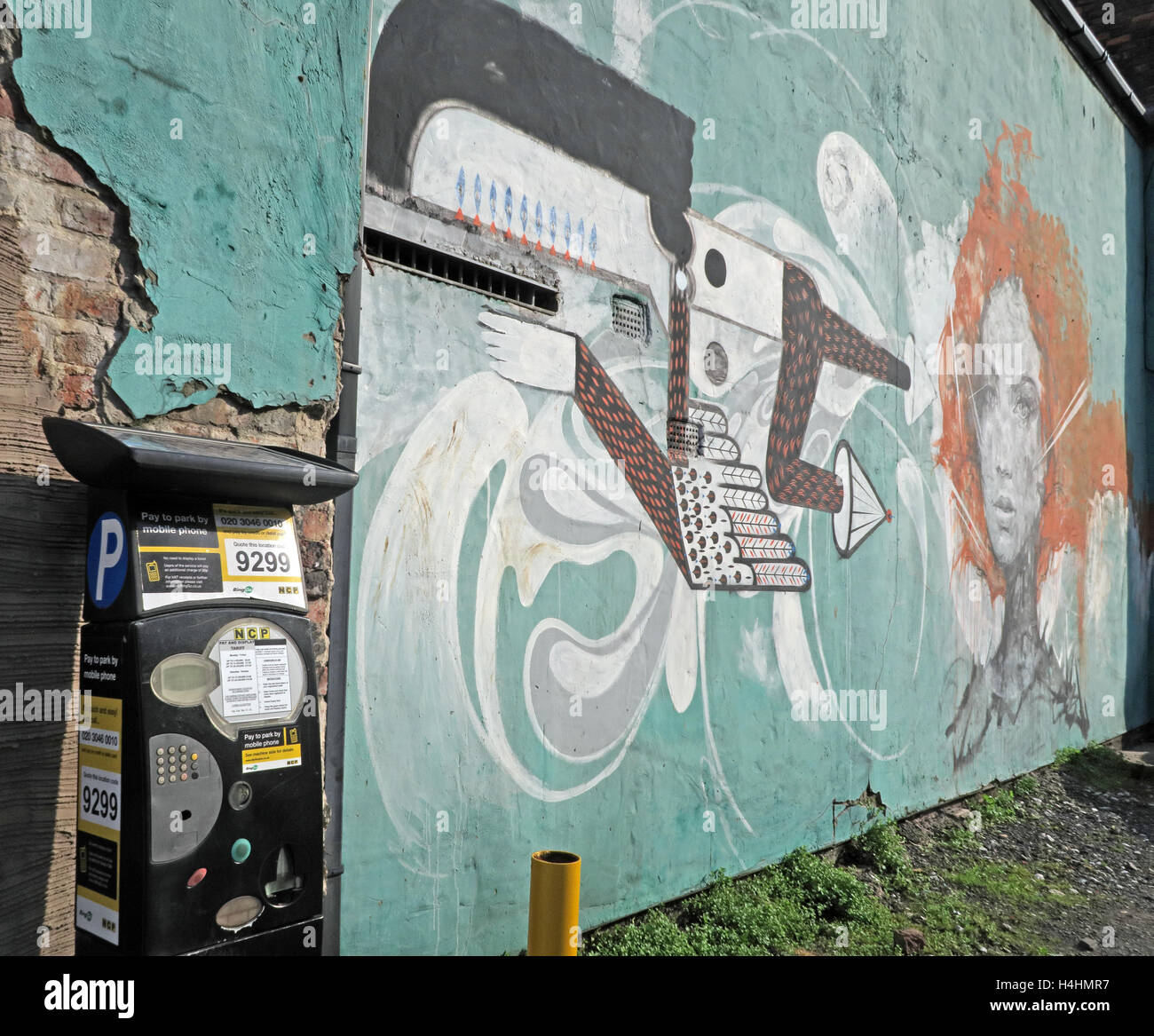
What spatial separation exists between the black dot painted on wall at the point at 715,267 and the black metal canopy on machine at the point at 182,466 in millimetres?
3098

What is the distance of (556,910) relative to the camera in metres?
2.81

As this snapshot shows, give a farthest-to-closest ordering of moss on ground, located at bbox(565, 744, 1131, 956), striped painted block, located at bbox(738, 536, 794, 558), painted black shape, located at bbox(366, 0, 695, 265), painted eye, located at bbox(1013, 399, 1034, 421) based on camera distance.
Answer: painted eye, located at bbox(1013, 399, 1034, 421), striped painted block, located at bbox(738, 536, 794, 558), moss on ground, located at bbox(565, 744, 1131, 956), painted black shape, located at bbox(366, 0, 695, 265)

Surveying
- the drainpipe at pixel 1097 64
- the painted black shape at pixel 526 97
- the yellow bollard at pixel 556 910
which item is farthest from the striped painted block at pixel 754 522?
the drainpipe at pixel 1097 64

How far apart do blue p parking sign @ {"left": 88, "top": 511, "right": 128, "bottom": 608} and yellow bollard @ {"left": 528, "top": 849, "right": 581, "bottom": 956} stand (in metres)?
1.47

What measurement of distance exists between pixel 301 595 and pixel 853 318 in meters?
4.73

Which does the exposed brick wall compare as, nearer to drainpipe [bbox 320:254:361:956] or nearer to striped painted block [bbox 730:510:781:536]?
drainpipe [bbox 320:254:361:956]

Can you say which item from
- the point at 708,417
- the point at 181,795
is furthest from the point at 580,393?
the point at 181,795

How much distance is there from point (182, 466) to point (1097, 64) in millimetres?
10518

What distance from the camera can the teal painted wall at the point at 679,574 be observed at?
342 centimetres

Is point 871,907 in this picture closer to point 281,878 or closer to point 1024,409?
point 281,878

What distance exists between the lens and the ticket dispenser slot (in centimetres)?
186

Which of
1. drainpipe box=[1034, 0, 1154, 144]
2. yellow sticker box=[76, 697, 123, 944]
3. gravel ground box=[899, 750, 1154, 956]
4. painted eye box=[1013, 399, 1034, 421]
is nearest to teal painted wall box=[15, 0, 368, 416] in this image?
yellow sticker box=[76, 697, 123, 944]
